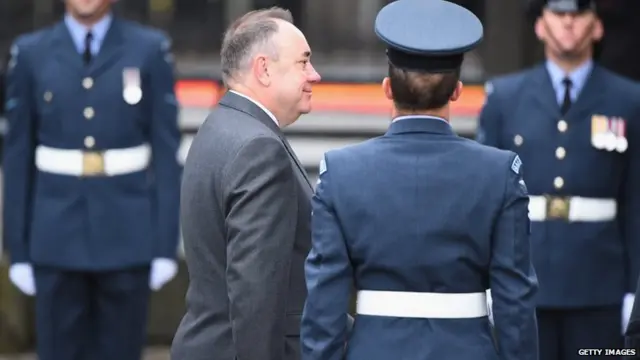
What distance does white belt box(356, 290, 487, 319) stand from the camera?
11.5 ft

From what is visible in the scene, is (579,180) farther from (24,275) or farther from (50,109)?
(24,275)

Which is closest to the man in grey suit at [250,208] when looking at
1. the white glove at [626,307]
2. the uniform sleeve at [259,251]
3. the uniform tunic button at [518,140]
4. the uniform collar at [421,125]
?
the uniform sleeve at [259,251]

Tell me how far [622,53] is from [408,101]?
12.0 feet

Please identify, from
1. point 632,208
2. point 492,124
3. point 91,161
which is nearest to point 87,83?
point 91,161

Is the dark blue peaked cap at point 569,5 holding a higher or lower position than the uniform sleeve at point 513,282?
lower

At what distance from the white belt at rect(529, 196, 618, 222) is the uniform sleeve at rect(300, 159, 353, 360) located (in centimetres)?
194

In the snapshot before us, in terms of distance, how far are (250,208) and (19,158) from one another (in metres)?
2.15

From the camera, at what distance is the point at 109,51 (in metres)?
5.88

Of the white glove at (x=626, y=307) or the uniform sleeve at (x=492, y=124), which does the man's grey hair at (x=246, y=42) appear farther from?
the white glove at (x=626, y=307)

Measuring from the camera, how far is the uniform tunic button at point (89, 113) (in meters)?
5.79

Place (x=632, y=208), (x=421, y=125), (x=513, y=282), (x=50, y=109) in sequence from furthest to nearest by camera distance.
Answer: (x=50, y=109) → (x=632, y=208) → (x=421, y=125) → (x=513, y=282)

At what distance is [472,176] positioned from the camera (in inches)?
139

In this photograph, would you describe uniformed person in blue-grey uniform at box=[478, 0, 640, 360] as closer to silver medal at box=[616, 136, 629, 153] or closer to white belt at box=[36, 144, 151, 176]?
silver medal at box=[616, 136, 629, 153]

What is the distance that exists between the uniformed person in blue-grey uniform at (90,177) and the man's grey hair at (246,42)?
178 centimetres
